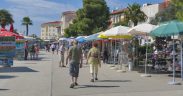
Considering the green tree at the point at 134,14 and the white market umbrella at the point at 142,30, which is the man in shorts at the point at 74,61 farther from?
the green tree at the point at 134,14

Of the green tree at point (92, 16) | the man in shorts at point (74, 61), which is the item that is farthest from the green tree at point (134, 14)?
the man in shorts at point (74, 61)

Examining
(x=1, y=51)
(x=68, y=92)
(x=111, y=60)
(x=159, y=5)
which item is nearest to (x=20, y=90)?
(x=68, y=92)

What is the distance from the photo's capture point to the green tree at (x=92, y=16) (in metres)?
69.2

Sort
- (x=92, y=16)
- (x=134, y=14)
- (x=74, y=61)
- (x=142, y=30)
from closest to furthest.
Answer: (x=74, y=61) → (x=142, y=30) → (x=92, y=16) → (x=134, y=14)

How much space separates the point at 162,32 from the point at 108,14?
51.7 metres

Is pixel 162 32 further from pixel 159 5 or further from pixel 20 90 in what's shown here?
pixel 159 5

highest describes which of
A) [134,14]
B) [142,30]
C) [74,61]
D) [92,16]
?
[134,14]

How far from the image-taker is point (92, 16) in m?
70.2

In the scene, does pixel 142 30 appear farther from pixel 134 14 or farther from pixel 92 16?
pixel 134 14

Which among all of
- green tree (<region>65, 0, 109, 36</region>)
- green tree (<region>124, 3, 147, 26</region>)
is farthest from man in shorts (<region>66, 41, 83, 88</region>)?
green tree (<region>124, 3, 147, 26</region>)

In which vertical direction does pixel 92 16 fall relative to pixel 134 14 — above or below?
below

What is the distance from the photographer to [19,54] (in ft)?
139

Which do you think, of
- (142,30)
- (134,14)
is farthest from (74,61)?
(134,14)

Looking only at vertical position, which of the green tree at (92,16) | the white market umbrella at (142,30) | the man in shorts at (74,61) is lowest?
the man in shorts at (74,61)
